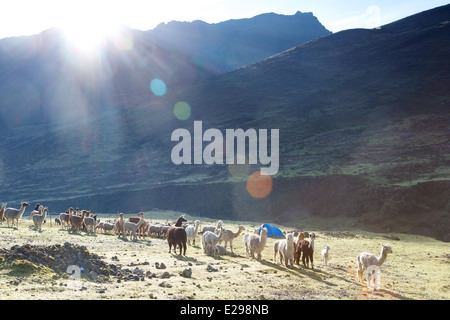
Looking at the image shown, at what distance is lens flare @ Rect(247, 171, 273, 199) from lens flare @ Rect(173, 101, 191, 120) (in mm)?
61019

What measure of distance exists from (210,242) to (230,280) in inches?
280

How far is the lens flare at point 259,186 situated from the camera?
62781 millimetres

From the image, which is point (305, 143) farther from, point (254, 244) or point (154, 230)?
point (254, 244)

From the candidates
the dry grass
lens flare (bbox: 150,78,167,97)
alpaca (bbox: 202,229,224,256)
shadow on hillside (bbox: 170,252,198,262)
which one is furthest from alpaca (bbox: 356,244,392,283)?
lens flare (bbox: 150,78,167,97)

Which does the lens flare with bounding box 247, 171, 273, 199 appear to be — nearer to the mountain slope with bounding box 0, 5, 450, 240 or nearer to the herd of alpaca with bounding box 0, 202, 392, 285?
the mountain slope with bounding box 0, 5, 450, 240

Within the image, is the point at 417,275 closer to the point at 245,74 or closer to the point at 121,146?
the point at 121,146

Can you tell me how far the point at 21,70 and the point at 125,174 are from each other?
470 ft

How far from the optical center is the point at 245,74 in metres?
151

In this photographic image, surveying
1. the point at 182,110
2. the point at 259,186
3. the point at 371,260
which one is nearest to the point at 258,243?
the point at 371,260

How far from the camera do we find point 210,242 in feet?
69.0

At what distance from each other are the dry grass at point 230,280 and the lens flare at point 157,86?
152851 mm

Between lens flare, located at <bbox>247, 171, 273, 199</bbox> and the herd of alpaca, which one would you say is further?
lens flare, located at <bbox>247, 171, 273, 199</bbox>

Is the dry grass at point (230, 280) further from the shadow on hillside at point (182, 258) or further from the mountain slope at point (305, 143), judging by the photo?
the mountain slope at point (305, 143)

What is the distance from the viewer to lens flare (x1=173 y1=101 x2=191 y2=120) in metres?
125
